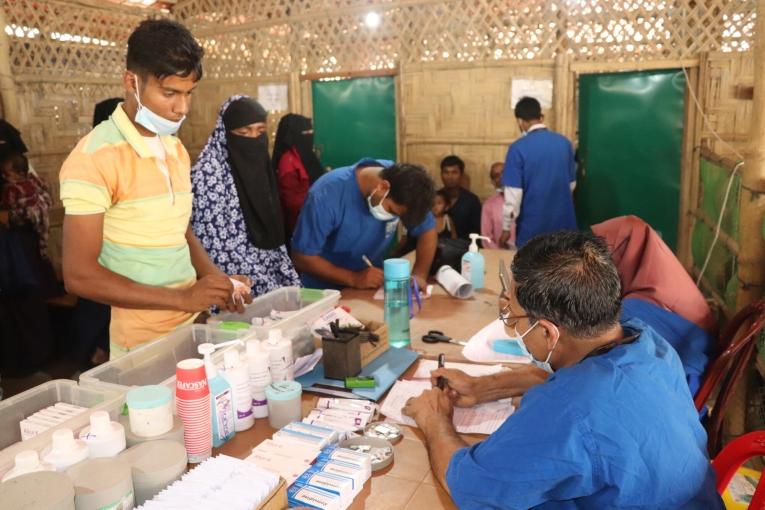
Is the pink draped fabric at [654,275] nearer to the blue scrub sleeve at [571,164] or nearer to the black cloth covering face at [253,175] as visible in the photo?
the black cloth covering face at [253,175]

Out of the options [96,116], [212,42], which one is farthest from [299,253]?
[212,42]

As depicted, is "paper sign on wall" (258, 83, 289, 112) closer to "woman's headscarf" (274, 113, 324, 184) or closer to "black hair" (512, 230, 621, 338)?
"woman's headscarf" (274, 113, 324, 184)

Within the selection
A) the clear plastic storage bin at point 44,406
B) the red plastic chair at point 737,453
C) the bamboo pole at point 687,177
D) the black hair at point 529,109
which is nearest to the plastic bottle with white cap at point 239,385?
the clear plastic storage bin at point 44,406

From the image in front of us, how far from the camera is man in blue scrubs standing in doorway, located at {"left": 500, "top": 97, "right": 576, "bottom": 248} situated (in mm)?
4387

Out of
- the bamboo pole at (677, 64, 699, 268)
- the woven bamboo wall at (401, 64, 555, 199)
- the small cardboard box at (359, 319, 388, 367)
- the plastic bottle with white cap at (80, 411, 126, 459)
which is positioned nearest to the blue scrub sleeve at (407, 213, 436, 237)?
the small cardboard box at (359, 319, 388, 367)

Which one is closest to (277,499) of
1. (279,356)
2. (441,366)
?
(279,356)

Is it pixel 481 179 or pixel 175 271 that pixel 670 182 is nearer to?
pixel 481 179

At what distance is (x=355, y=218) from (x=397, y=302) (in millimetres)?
738

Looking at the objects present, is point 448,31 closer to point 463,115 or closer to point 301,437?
point 463,115

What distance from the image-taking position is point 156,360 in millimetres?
1659

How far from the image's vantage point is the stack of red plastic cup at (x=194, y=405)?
1.29 metres

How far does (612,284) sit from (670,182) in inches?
168

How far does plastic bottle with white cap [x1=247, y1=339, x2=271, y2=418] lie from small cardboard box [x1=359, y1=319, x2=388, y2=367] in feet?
1.21

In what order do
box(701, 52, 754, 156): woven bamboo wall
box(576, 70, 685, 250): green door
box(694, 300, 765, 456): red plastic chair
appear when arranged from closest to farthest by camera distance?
box(694, 300, 765, 456): red plastic chair < box(701, 52, 754, 156): woven bamboo wall < box(576, 70, 685, 250): green door
